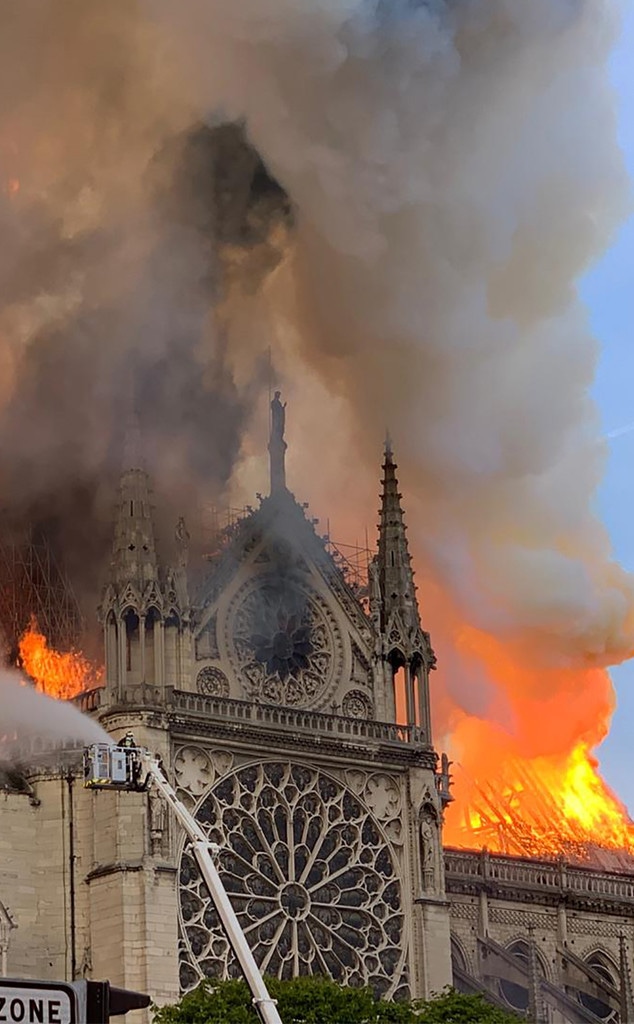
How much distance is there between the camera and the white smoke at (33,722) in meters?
50.4

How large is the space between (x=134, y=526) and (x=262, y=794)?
6.78 meters

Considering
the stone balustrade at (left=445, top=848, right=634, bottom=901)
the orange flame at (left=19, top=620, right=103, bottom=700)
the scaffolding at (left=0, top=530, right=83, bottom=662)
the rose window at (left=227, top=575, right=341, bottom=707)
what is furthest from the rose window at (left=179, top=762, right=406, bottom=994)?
the stone balustrade at (left=445, top=848, right=634, bottom=901)

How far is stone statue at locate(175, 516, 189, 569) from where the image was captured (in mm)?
54812

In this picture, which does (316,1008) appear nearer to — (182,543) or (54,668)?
(182,543)

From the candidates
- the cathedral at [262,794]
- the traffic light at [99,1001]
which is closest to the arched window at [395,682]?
the cathedral at [262,794]

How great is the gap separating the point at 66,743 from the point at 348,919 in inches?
313

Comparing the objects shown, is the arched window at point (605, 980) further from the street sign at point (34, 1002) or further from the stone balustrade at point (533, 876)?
the street sign at point (34, 1002)

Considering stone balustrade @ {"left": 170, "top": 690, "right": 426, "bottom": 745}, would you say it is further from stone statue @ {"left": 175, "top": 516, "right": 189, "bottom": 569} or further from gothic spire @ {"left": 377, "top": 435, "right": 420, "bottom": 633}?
stone statue @ {"left": 175, "top": 516, "right": 189, "bottom": 569}

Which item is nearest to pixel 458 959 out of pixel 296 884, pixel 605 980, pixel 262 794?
pixel 605 980

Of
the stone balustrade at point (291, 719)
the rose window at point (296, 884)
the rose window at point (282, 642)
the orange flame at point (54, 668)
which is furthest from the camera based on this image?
the rose window at point (282, 642)

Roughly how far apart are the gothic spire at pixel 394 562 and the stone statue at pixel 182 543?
242 inches

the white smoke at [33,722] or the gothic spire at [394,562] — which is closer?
the white smoke at [33,722]

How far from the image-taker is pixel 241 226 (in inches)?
2424

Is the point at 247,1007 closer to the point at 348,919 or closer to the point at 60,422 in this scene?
the point at 348,919
